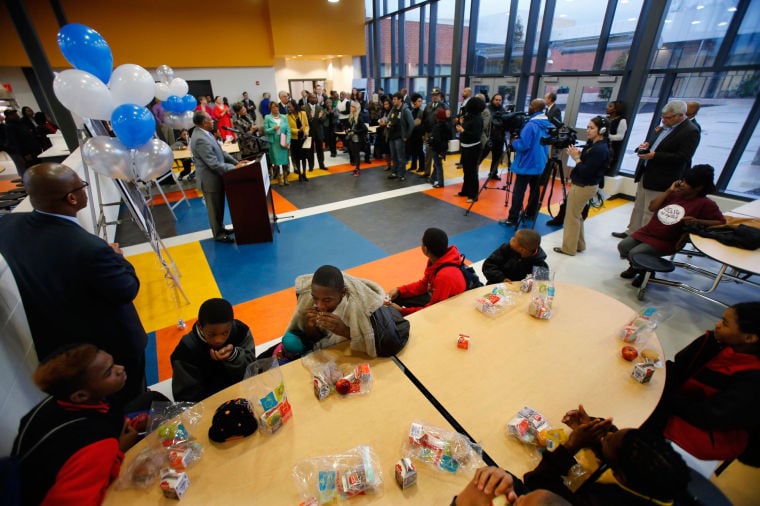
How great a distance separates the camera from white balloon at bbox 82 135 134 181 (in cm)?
266

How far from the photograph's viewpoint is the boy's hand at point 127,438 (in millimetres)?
1392

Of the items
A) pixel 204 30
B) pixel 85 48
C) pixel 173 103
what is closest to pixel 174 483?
pixel 85 48

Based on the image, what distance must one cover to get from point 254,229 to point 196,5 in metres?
10.9

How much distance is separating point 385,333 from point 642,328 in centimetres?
141

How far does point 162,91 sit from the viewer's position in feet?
17.0

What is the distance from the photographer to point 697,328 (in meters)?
3.08

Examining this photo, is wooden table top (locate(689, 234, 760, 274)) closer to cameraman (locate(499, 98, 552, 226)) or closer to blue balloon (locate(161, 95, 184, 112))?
cameraman (locate(499, 98, 552, 226))

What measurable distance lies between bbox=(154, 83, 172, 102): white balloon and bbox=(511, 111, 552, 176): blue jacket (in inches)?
206

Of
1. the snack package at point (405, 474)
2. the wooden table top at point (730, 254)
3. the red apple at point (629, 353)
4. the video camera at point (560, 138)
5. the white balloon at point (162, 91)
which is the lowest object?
the wooden table top at point (730, 254)

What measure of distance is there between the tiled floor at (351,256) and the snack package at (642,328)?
35 centimetres

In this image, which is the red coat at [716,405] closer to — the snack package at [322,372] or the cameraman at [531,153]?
the snack package at [322,372]

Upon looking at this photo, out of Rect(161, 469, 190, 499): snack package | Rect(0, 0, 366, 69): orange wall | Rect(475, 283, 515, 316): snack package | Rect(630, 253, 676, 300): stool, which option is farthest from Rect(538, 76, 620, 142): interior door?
Rect(0, 0, 366, 69): orange wall

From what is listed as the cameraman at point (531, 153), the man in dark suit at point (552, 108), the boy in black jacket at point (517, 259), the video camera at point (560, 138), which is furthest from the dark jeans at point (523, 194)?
the boy in black jacket at point (517, 259)

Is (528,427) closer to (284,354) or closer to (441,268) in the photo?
(441,268)
